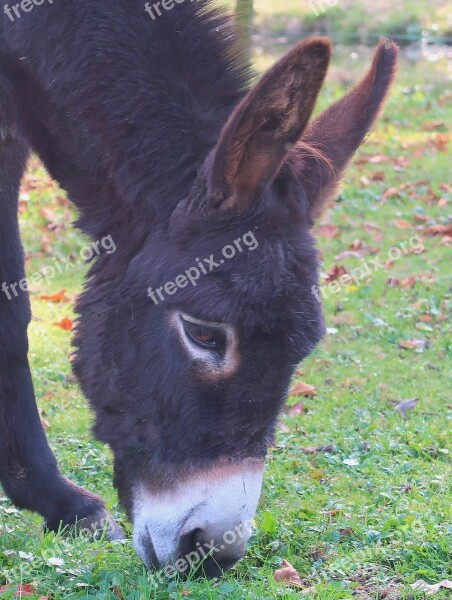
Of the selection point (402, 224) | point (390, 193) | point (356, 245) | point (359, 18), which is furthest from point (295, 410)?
point (359, 18)

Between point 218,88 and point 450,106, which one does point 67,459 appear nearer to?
point 218,88

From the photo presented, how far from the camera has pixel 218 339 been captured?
9.59 feet

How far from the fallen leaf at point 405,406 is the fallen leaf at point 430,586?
6.34ft

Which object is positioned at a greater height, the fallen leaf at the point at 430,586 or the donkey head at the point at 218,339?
the donkey head at the point at 218,339

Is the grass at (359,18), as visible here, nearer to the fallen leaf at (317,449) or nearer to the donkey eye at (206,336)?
the fallen leaf at (317,449)

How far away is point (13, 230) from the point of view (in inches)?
165

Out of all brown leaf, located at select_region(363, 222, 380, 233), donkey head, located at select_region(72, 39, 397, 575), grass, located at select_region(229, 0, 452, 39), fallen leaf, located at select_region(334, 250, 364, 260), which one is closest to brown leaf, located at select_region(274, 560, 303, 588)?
donkey head, located at select_region(72, 39, 397, 575)

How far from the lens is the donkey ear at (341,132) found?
3.24m

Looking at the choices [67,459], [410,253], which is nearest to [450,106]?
[410,253]

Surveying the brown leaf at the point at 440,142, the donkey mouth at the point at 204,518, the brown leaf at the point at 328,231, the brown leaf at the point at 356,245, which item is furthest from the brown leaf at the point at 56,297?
the brown leaf at the point at 440,142

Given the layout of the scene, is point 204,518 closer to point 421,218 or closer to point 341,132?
point 341,132

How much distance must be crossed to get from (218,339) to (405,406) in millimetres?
2654

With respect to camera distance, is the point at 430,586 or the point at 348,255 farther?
the point at 348,255

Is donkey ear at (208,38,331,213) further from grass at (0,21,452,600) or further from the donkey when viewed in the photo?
grass at (0,21,452,600)
